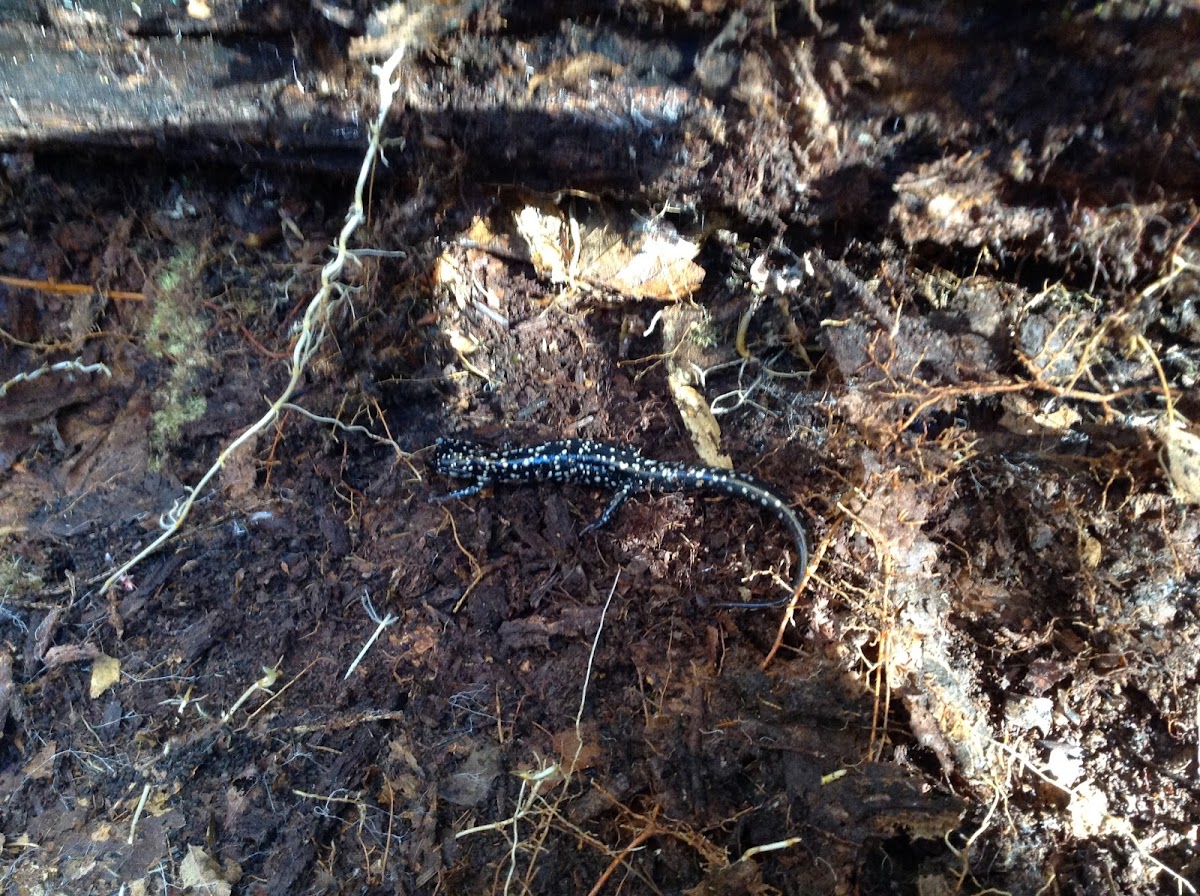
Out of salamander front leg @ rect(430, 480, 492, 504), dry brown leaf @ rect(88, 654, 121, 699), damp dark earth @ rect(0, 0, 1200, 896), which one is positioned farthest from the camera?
salamander front leg @ rect(430, 480, 492, 504)

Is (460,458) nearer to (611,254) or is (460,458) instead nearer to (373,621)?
(373,621)

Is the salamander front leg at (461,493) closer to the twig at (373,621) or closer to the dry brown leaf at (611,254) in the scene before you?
the twig at (373,621)

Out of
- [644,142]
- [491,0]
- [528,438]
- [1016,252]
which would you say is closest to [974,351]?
[1016,252]

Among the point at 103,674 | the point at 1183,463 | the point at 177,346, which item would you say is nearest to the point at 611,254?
the point at 177,346

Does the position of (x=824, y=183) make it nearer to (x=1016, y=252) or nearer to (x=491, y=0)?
(x=1016, y=252)

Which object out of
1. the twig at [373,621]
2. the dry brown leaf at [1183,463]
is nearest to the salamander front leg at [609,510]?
the twig at [373,621]

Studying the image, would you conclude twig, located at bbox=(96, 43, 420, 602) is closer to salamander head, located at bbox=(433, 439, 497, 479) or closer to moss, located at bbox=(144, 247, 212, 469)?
moss, located at bbox=(144, 247, 212, 469)

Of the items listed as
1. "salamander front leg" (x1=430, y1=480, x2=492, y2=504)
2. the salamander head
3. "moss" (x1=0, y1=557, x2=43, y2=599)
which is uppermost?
the salamander head

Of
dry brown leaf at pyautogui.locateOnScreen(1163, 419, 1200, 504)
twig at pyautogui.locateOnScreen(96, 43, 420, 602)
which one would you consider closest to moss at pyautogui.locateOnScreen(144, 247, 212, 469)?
twig at pyautogui.locateOnScreen(96, 43, 420, 602)
